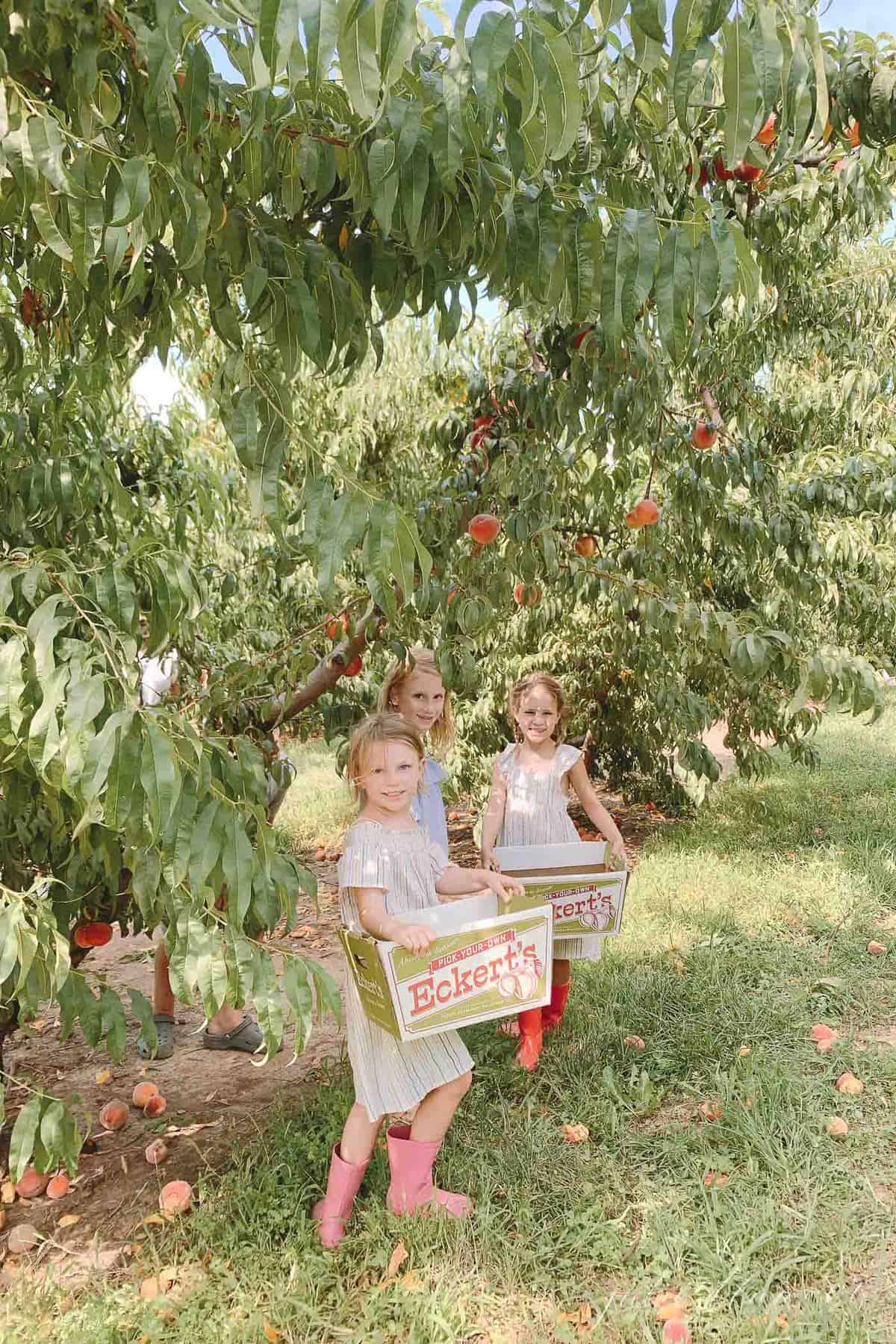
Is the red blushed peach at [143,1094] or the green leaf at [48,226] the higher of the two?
the green leaf at [48,226]

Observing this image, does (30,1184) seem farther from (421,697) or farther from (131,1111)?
(421,697)

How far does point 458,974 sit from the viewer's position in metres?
2.14

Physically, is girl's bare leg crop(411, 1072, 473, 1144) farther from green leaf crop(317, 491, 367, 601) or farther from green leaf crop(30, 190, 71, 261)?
green leaf crop(30, 190, 71, 261)

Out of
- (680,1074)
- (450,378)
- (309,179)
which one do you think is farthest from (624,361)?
(450,378)

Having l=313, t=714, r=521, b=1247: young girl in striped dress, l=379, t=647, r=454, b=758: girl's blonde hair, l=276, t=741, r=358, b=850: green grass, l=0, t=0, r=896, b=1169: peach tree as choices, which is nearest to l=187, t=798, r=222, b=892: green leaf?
l=0, t=0, r=896, b=1169: peach tree

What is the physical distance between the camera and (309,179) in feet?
4.75

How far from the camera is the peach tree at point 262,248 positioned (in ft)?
3.77

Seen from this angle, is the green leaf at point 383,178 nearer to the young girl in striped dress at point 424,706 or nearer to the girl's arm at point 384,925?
the girl's arm at point 384,925

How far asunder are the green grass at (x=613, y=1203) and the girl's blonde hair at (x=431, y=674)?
1.02 metres

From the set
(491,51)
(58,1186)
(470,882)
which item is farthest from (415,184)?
(58,1186)

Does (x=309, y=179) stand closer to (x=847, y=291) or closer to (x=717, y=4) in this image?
(x=717, y=4)

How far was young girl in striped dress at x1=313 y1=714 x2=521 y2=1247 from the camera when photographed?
2.35m

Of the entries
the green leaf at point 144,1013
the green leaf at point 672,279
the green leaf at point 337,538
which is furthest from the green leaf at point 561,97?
the green leaf at point 144,1013

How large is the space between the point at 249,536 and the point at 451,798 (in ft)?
9.25
